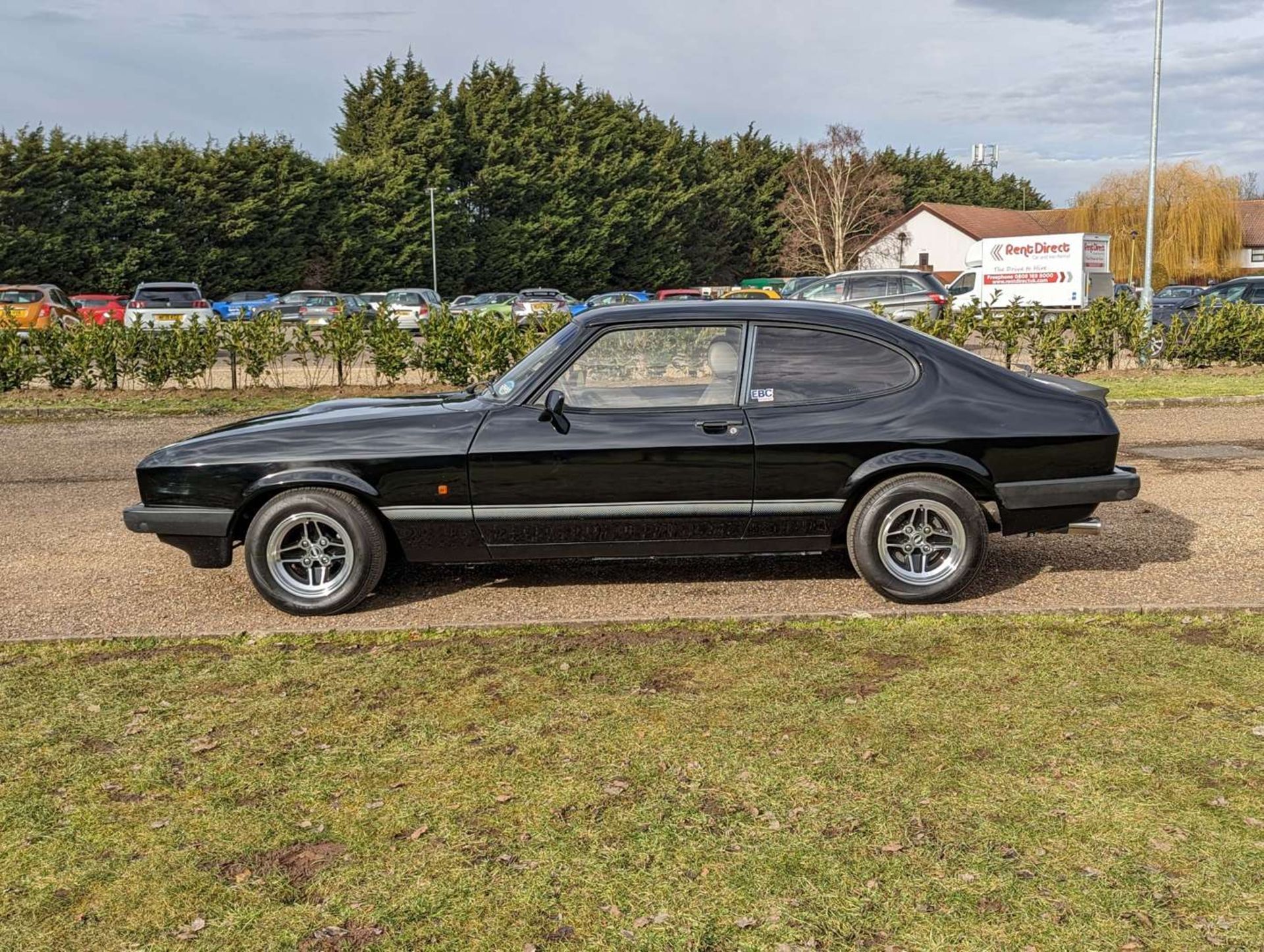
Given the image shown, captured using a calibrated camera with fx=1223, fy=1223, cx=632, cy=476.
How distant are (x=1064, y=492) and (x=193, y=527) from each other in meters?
4.57

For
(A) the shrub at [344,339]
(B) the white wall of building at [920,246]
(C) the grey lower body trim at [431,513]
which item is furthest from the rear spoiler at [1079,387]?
(B) the white wall of building at [920,246]

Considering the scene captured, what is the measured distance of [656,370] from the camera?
646 centimetres

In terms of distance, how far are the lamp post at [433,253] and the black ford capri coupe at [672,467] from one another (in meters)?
53.5

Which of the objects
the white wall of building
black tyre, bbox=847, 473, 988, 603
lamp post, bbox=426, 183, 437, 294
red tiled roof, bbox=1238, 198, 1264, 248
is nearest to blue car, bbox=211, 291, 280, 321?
lamp post, bbox=426, 183, 437, 294

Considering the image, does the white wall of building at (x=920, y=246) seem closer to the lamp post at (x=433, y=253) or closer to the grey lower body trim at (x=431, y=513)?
the lamp post at (x=433, y=253)

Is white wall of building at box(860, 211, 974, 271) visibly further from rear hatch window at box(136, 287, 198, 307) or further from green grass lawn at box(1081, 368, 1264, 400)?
green grass lawn at box(1081, 368, 1264, 400)

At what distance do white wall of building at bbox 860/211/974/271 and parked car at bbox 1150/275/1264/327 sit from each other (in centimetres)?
4685

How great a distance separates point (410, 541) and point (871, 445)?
245cm

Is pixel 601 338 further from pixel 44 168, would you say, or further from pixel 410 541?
pixel 44 168

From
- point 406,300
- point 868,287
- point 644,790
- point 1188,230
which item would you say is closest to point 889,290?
point 868,287

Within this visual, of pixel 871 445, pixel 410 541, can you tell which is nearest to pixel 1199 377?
pixel 871 445

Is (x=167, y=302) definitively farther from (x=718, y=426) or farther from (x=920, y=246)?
(x=920, y=246)

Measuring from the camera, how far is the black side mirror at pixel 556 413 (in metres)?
6.24

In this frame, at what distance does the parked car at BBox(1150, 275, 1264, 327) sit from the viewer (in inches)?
795
